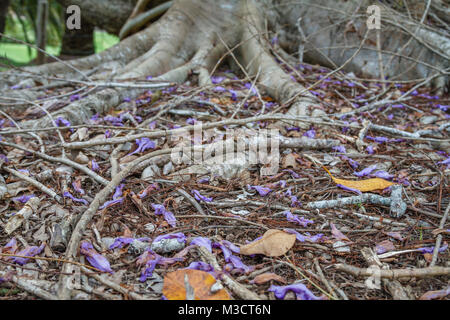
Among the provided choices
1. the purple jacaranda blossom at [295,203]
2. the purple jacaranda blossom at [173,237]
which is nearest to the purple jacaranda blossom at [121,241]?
the purple jacaranda blossom at [173,237]

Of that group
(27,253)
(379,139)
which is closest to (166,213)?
(27,253)

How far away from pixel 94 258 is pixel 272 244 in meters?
0.77

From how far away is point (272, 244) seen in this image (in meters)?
1.56

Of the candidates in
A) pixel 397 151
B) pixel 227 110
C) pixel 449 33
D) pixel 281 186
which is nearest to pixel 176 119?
pixel 227 110

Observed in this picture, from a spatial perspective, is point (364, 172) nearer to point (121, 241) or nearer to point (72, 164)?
point (121, 241)

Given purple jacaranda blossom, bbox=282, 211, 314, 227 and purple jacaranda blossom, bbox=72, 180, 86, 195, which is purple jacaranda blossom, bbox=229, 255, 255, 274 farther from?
purple jacaranda blossom, bbox=72, 180, 86, 195

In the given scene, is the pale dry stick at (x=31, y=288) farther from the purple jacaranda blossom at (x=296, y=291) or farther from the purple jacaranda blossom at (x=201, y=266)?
the purple jacaranda blossom at (x=296, y=291)

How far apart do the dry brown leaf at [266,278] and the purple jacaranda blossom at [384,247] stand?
0.50m

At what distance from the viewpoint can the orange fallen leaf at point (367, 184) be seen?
2012 millimetres

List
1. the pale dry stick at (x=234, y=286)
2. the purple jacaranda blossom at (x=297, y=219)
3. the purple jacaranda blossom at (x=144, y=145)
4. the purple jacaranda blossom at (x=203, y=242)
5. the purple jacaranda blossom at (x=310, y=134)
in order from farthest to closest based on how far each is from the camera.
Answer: the purple jacaranda blossom at (x=310, y=134) → the purple jacaranda blossom at (x=144, y=145) → the purple jacaranda blossom at (x=297, y=219) → the purple jacaranda blossom at (x=203, y=242) → the pale dry stick at (x=234, y=286)

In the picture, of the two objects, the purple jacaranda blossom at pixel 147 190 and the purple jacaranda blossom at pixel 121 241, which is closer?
the purple jacaranda blossom at pixel 121 241

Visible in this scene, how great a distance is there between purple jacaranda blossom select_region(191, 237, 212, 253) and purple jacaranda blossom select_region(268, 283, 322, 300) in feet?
1.12
